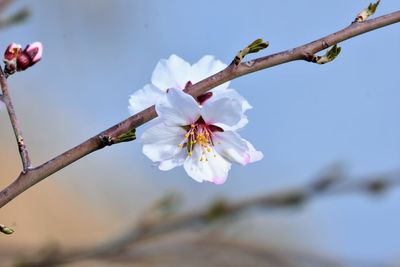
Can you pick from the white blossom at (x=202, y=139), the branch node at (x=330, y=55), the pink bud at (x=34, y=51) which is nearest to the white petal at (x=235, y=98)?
the white blossom at (x=202, y=139)

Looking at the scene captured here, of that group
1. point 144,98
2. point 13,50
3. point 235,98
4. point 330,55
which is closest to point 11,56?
point 13,50

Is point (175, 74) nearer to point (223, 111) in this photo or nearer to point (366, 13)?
point (223, 111)

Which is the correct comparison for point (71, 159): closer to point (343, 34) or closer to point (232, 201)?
point (343, 34)

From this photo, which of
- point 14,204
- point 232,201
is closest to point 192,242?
point 232,201

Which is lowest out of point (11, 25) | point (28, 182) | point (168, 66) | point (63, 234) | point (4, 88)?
point (28, 182)

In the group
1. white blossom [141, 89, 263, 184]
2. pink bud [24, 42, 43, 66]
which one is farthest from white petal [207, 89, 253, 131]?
pink bud [24, 42, 43, 66]
